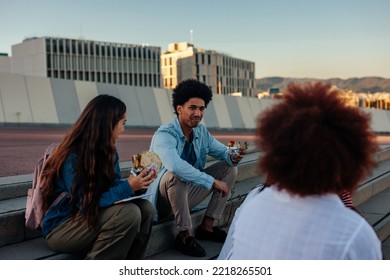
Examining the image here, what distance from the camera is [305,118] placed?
1.18 m

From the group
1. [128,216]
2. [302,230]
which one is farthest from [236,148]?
[302,230]

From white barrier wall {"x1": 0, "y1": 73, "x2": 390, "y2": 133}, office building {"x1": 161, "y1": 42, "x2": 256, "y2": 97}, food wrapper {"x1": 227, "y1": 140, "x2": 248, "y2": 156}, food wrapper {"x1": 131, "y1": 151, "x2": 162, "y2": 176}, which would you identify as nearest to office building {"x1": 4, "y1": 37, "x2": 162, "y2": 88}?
office building {"x1": 161, "y1": 42, "x2": 256, "y2": 97}

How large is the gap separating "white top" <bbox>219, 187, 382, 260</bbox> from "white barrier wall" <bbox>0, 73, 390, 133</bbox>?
915 centimetres

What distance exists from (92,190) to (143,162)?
360 mm

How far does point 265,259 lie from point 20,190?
7.99 ft

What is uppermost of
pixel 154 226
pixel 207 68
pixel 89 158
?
pixel 89 158

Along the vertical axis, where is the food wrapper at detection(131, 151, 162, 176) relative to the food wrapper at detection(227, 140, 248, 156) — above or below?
above

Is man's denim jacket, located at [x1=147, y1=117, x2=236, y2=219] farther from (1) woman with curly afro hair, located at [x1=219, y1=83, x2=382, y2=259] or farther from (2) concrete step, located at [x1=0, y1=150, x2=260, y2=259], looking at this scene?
(1) woman with curly afro hair, located at [x1=219, y1=83, x2=382, y2=259]

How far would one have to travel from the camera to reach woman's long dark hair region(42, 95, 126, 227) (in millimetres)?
2324

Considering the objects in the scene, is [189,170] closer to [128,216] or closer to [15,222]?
[128,216]

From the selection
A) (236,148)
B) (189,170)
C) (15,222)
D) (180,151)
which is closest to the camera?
(15,222)

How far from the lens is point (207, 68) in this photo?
106 meters
